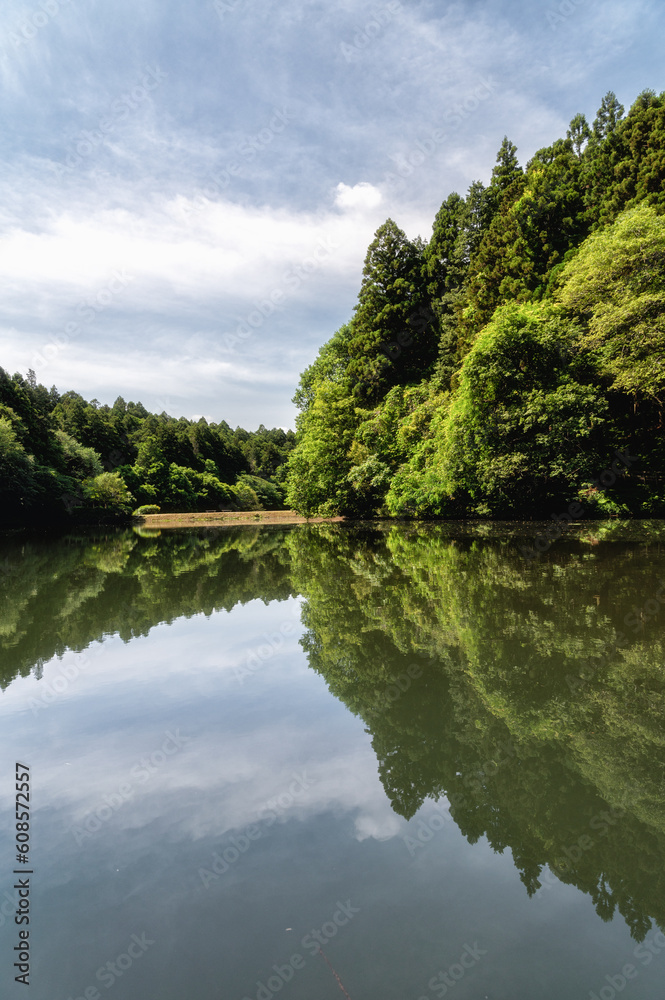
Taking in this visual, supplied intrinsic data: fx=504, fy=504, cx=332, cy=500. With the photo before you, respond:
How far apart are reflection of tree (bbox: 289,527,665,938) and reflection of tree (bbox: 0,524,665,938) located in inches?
0.5

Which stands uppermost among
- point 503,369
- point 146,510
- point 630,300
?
point 630,300

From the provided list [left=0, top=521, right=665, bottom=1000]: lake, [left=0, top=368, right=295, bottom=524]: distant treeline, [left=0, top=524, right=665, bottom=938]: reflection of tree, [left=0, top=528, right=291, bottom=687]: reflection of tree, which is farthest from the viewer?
[left=0, top=368, right=295, bottom=524]: distant treeline

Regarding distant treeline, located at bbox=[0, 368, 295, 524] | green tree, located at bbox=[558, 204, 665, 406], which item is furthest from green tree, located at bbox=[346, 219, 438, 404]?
distant treeline, located at bbox=[0, 368, 295, 524]

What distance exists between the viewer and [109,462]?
181 feet

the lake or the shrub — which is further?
the shrub

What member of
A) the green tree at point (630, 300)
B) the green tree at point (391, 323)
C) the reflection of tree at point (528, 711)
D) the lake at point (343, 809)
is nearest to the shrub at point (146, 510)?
the green tree at point (391, 323)

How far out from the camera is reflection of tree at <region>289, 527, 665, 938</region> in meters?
2.54

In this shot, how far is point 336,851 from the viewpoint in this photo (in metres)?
2.59

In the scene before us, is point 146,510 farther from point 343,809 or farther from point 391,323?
point 343,809

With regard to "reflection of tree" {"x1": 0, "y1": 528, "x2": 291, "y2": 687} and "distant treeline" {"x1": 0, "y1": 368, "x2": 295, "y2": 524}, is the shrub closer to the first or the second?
"distant treeline" {"x1": 0, "y1": 368, "x2": 295, "y2": 524}

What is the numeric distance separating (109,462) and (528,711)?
5778 centimetres

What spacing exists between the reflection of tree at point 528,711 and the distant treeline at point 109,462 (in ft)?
103

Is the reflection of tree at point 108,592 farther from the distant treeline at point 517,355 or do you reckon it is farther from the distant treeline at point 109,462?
the distant treeline at point 109,462

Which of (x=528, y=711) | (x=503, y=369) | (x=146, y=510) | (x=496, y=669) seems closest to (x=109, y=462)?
(x=146, y=510)
